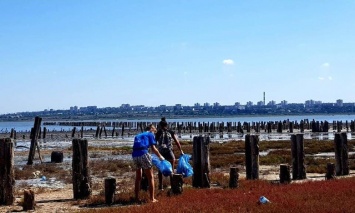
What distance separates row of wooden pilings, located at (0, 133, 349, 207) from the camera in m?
15.2

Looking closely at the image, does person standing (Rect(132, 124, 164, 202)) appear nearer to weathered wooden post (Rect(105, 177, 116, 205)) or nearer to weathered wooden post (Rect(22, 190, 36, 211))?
weathered wooden post (Rect(105, 177, 116, 205))

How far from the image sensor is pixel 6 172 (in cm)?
1527

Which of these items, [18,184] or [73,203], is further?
[18,184]

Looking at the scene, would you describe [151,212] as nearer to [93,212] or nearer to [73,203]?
[93,212]

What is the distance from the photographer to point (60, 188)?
19.6 m

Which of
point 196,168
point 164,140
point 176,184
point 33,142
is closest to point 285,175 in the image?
point 196,168

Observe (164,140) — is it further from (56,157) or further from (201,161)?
(56,157)

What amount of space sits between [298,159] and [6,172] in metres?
10.3

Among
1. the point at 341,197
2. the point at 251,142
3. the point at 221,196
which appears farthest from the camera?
the point at 251,142

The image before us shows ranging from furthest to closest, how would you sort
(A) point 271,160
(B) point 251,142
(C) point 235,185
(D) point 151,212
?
(A) point 271,160
(B) point 251,142
(C) point 235,185
(D) point 151,212

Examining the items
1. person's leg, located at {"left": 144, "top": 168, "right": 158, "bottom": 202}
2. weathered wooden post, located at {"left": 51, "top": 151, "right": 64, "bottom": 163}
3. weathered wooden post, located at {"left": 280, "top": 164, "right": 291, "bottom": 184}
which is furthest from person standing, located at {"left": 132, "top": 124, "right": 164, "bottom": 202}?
weathered wooden post, located at {"left": 51, "top": 151, "right": 64, "bottom": 163}

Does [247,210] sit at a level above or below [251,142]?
below

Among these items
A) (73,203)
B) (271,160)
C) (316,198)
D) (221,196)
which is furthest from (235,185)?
(271,160)

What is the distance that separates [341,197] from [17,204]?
9023 mm
